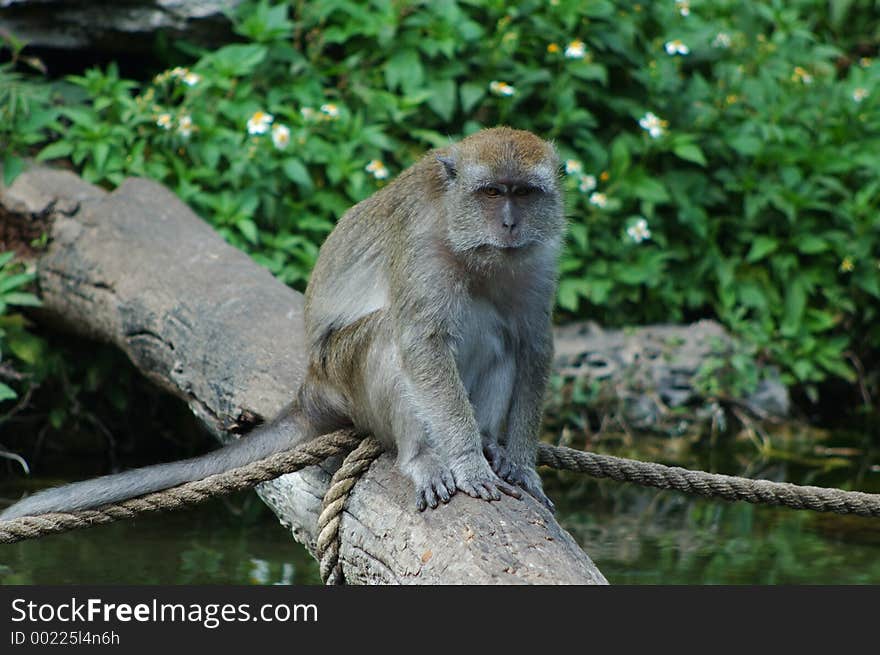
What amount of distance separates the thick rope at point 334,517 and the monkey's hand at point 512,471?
520 mm

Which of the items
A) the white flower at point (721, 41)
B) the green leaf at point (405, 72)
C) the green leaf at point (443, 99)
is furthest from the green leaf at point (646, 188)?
the green leaf at point (405, 72)

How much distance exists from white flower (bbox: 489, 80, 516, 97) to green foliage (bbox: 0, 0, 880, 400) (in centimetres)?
3

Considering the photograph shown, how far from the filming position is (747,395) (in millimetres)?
9164

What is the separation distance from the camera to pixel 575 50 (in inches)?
352

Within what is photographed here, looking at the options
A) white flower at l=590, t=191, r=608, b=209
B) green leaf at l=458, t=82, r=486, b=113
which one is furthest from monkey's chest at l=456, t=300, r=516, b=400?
white flower at l=590, t=191, r=608, b=209

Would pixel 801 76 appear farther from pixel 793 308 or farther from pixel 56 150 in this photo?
pixel 56 150

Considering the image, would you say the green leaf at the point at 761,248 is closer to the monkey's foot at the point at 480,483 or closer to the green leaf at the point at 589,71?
the green leaf at the point at 589,71

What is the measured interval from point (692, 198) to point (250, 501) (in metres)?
4.15

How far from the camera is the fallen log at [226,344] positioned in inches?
150

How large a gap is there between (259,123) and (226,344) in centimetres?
260

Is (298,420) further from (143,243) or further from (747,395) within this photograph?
(747,395)

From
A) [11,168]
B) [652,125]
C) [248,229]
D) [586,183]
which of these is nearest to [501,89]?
[586,183]

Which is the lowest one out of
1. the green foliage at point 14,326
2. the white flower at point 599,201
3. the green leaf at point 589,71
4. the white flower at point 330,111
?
the green foliage at point 14,326

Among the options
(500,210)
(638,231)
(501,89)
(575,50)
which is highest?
(500,210)
